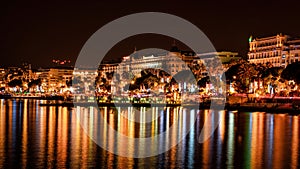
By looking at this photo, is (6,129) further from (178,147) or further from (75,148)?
(178,147)

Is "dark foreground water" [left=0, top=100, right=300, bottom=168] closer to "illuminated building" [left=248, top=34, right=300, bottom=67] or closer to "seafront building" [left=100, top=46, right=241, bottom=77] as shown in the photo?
"illuminated building" [left=248, top=34, right=300, bottom=67]

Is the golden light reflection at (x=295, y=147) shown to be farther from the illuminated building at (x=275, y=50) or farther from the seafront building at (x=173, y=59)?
the seafront building at (x=173, y=59)

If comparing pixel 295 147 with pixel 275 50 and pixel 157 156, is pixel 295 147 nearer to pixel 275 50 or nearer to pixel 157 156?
pixel 157 156

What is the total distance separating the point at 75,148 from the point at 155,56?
15461cm

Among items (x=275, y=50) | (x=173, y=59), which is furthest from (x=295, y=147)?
(x=173, y=59)

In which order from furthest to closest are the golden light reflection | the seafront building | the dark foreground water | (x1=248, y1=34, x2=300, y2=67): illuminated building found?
1. the seafront building
2. (x1=248, y1=34, x2=300, y2=67): illuminated building
3. the golden light reflection
4. the dark foreground water

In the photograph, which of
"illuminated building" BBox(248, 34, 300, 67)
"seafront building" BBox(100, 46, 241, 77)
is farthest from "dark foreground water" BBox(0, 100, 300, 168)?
"seafront building" BBox(100, 46, 241, 77)

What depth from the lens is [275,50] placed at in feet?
399

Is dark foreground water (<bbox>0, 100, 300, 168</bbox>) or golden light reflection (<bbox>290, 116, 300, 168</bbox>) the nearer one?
dark foreground water (<bbox>0, 100, 300, 168</bbox>)

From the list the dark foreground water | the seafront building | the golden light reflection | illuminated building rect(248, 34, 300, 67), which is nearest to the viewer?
the dark foreground water

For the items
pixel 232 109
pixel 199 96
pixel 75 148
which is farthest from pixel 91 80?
pixel 75 148

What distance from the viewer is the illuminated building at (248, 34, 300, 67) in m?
116

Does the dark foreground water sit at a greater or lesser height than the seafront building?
lesser

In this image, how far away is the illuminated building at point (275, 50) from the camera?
115875 millimetres
